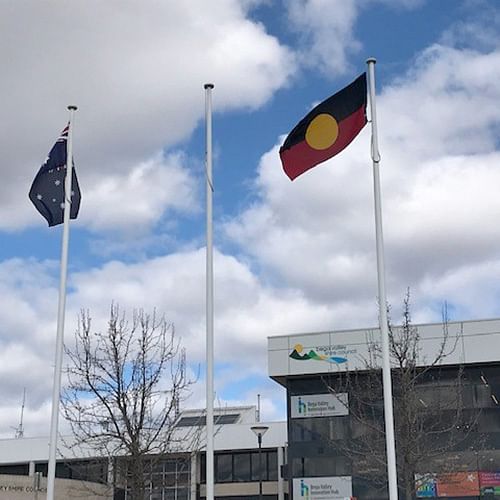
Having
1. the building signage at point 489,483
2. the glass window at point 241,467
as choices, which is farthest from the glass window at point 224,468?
the building signage at point 489,483

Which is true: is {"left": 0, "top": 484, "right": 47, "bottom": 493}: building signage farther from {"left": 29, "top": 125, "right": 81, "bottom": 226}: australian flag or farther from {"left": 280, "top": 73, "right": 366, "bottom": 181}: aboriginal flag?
{"left": 280, "top": 73, "right": 366, "bottom": 181}: aboriginal flag

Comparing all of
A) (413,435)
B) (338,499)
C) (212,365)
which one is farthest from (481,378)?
(212,365)

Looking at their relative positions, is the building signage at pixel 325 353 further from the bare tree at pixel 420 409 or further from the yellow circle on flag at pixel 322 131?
the yellow circle on flag at pixel 322 131

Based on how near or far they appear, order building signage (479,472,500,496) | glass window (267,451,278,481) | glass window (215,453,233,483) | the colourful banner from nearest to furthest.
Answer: building signage (479,472,500,496)
the colourful banner
glass window (267,451,278,481)
glass window (215,453,233,483)

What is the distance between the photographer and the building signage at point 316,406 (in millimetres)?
43875

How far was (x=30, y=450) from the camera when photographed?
2397 inches

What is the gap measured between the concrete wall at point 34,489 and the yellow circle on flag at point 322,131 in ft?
81.1

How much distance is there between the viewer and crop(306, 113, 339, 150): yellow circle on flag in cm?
1764

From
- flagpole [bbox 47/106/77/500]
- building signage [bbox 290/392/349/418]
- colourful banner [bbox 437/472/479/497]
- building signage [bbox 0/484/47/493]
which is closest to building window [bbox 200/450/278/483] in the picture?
building signage [bbox 290/392/349/418]

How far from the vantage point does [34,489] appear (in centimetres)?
3853

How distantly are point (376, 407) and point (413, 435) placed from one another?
11.1 m

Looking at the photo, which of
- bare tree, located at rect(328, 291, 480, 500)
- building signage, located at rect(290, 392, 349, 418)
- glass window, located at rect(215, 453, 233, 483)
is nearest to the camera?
bare tree, located at rect(328, 291, 480, 500)

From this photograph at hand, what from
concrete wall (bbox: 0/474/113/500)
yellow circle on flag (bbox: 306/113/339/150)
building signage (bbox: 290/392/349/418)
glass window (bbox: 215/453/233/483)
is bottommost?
concrete wall (bbox: 0/474/113/500)

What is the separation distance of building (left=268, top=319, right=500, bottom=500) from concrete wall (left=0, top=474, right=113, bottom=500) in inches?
402
